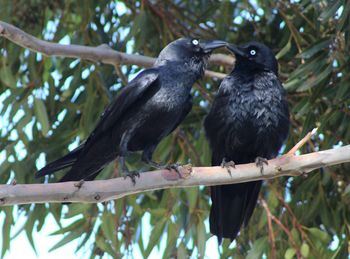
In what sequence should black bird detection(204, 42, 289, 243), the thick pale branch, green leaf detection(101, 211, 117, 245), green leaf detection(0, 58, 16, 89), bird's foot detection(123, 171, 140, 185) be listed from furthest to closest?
green leaf detection(0, 58, 16, 89) → green leaf detection(101, 211, 117, 245) → black bird detection(204, 42, 289, 243) → bird's foot detection(123, 171, 140, 185) → the thick pale branch

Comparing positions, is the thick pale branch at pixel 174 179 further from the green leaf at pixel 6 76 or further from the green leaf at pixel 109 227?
the green leaf at pixel 6 76

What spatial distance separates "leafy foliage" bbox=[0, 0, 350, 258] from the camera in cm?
523

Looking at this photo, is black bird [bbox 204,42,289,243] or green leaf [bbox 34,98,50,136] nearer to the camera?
black bird [bbox 204,42,289,243]

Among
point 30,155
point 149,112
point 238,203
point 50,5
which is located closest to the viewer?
point 149,112

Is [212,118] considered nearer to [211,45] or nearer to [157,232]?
[211,45]

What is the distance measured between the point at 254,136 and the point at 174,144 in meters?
0.83

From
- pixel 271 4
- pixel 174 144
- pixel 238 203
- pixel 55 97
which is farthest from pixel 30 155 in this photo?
Result: pixel 271 4

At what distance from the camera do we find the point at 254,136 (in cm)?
502

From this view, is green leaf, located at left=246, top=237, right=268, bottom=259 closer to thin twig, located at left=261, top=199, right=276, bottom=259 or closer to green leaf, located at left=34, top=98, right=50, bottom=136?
thin twig, located at left=261, top=199, right=276, bottom=259

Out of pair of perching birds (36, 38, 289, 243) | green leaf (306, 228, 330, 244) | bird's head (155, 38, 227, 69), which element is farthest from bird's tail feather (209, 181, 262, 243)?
bird's head (155, 38, 227, 69)

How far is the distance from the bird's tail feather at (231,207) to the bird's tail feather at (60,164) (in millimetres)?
797

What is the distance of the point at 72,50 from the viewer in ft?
16.0

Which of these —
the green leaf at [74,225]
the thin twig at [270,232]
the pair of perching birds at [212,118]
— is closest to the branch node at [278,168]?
the pair of perching birds at [212,118]

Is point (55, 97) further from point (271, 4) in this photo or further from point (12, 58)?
point (271, 4)
